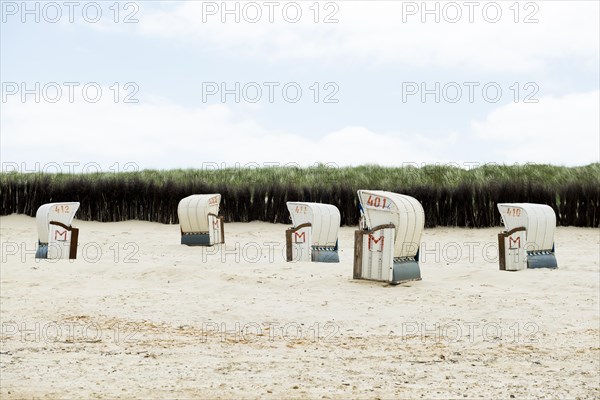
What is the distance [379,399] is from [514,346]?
2659mm

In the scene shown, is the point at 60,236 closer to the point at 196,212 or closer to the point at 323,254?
the point at 196,212

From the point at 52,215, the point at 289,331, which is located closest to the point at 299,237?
the point at 52,215

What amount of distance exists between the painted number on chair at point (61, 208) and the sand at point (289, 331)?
3.57 ft

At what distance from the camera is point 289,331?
8.30m

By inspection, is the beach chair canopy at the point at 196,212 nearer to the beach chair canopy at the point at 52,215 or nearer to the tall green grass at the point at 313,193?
the beach chair canopy at the point at 52,215

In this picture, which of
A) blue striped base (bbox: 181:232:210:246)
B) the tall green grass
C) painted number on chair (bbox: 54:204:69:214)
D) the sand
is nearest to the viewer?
the sand

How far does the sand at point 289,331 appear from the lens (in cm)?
595

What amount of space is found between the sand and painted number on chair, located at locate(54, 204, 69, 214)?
3.57 ft

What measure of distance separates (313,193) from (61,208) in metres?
10.5

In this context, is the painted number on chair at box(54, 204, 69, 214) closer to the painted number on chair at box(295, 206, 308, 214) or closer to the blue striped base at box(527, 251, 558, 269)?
the painted number on chair at box(295, 206, 308, 214)

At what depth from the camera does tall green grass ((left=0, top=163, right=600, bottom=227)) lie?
23.1 meters

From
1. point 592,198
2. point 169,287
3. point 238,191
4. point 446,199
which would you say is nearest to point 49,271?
point 169,287

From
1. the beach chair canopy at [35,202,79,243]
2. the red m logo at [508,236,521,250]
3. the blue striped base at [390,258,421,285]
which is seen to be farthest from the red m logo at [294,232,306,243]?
the beach chair canopy at [35,202,79,243]

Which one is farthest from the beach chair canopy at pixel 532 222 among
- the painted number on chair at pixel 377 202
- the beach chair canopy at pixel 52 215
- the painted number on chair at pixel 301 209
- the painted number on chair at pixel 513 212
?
the beach chair canopy at pixel 52 215
